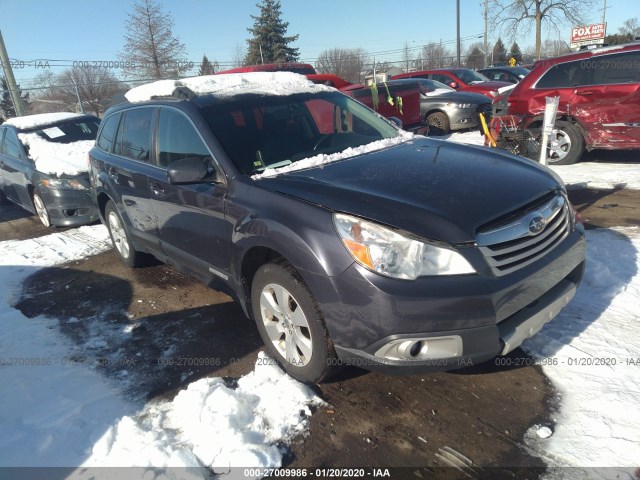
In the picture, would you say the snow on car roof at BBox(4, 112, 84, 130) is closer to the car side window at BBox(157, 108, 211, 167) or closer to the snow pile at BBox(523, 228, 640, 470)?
the car side window at BBox(157, 108, 211, 167)

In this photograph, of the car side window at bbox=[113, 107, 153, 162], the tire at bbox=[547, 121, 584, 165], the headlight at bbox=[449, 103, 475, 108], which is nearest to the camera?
the car side window at bbox=[113, 107, 153, 162]

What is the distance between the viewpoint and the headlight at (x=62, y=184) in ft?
22.9

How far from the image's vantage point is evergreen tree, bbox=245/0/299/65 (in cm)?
4300

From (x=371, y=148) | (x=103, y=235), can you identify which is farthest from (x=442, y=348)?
(x=103, y=235)

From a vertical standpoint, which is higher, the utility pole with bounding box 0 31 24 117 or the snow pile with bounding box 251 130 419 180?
the utility pole with bounding box 0 31 24 117

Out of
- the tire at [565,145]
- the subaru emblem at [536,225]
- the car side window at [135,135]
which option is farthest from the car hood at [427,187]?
the tire at [565,145]

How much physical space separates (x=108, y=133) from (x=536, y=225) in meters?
4.52

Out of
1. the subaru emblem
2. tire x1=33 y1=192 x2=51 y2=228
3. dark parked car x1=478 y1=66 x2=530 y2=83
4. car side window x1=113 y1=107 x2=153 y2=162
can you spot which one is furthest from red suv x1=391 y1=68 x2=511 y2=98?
the subaru emblem

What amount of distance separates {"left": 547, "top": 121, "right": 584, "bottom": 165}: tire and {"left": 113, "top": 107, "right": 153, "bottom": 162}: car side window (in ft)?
19.9

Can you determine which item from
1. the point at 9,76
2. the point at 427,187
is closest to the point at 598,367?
the point at 427,187

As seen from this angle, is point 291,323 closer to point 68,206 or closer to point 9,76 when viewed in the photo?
point 68,206

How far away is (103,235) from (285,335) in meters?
4.98

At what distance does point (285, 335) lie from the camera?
2.97m

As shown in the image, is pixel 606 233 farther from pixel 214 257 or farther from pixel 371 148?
pixel 214 257
